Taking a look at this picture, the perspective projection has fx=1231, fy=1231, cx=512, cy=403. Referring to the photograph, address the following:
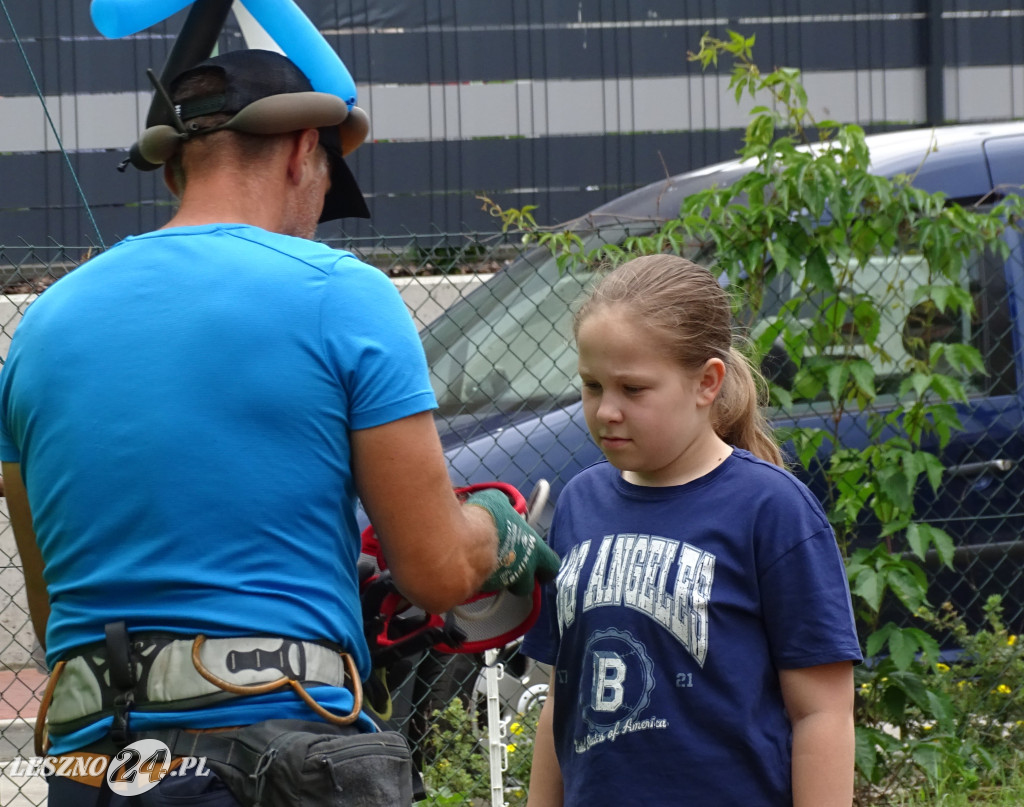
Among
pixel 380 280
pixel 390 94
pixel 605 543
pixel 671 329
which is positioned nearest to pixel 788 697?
pixel 605 543

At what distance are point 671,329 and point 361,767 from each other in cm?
83

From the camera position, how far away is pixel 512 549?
1.88 metres

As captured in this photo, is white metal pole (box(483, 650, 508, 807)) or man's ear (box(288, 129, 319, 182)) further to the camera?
white metal pole (box(483, 650, 508, 807))

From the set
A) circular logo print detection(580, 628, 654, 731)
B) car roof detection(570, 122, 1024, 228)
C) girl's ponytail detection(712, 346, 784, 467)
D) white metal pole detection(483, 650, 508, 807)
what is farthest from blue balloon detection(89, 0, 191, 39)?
car roof detection(570, 122, 1024, 228)

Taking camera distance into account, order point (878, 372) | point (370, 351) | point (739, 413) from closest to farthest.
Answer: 1. point (370, 351)
2. point (739, 413)
3. point (878, 372)

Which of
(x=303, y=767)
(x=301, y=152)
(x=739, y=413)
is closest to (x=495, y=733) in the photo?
(x=739, y=413)

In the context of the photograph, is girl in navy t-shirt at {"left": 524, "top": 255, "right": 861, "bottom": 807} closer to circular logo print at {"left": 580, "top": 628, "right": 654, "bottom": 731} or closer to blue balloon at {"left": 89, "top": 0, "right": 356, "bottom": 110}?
circular logo print at {"left": 580, "top": 628, "right": 654, "bottom": 731}

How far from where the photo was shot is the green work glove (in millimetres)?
1870

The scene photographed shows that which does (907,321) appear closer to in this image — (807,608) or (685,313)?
Answer: (685,313)

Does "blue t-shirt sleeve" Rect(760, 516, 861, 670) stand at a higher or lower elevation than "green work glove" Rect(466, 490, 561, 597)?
lower

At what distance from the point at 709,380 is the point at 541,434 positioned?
6.13 ft

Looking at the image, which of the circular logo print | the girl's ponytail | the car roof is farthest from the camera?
the car roof

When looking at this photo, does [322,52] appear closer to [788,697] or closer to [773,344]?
[788,697]

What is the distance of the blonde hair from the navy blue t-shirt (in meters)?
0.20
